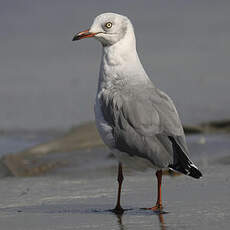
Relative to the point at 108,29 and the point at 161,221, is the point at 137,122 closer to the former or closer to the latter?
the point at 161,221

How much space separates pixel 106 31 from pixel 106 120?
982 mm

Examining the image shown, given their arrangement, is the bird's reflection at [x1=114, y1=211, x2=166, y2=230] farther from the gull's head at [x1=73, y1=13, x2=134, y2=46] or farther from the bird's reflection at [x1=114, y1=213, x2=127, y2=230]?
the gull's head at [x1=73, y1=13, x2=134, y2=46]

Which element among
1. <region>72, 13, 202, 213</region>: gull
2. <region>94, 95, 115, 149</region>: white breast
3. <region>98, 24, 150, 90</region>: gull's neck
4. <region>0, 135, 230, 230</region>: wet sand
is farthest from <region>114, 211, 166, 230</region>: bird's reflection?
<region>98, 24, 150, 90</region>: gull's neck

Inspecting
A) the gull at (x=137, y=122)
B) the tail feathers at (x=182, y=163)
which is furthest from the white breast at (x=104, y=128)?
the tail feathers at (x=182, y=163)

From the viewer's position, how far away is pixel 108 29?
6461 mm

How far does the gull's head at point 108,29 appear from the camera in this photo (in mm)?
6445

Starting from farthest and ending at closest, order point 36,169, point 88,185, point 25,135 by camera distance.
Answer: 1. point 25,135
2. point 36,169
3. point 88,185

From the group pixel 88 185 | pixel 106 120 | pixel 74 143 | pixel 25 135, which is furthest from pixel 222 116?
pixel 106 120

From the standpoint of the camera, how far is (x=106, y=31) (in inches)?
254

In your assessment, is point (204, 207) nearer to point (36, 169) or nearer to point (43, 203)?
point (43, 203)

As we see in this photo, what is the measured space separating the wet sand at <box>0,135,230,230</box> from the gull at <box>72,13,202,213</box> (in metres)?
0.29

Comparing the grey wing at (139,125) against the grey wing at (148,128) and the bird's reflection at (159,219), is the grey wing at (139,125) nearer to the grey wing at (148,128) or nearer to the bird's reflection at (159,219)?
the grey wing at (148,128)

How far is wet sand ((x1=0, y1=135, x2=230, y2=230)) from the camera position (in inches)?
208

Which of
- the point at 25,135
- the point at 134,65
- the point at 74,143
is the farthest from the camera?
the point at 25,135
